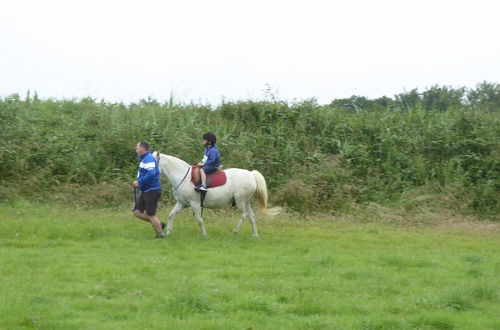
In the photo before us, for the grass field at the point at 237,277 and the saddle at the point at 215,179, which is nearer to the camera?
the grass field at the point at 237,277

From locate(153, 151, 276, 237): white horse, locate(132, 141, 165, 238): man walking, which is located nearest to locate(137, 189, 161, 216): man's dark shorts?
locate(132, 141, 165, 238): man walking

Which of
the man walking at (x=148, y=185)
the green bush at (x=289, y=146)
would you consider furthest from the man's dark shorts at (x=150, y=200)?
the green bush at (x=289, y=146)

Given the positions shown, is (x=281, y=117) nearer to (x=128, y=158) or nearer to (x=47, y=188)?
(x=128, y=158)

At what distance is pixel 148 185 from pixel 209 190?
140 cm

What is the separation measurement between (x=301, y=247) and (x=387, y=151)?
31.5 ft

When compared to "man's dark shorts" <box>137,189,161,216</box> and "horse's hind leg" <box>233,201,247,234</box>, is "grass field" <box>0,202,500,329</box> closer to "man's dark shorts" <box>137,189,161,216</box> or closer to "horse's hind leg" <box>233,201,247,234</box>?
"horse's hind leg" <box>233,201,247,234</box>

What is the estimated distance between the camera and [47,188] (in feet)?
66.8

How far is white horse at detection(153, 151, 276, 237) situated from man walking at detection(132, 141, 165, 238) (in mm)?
380

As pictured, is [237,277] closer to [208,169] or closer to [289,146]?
[208,169]

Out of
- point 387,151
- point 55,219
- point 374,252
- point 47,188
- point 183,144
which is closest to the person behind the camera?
point 374,252

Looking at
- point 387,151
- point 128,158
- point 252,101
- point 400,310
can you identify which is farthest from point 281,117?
point 400,310

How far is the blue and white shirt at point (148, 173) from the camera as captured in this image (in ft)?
48.1

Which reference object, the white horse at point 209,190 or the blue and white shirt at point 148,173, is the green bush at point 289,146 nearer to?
the white horse at point 209,190

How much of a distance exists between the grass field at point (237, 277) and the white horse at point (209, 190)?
641mm
